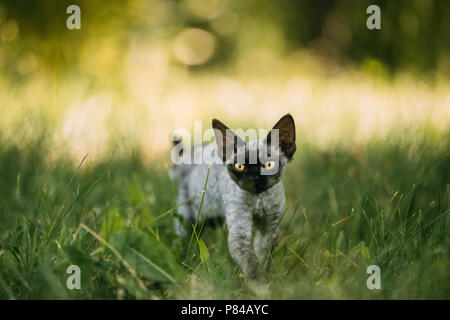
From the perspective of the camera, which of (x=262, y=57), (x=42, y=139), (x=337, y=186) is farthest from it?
(x=262, y=57)

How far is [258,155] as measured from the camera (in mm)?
1543

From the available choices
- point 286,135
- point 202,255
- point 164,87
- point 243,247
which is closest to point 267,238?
point 243,247

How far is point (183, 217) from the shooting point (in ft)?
7.00

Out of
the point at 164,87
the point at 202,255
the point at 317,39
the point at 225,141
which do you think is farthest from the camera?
the point at 317,39

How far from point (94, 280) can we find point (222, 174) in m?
0.71

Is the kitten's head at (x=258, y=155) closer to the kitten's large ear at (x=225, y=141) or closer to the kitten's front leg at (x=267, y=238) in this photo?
the kitten's large ear at (x=225, y=141)

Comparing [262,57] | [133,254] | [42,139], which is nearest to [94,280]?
[133,254]

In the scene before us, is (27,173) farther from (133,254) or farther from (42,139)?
(133,254)

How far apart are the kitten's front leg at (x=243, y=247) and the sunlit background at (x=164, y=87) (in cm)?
157

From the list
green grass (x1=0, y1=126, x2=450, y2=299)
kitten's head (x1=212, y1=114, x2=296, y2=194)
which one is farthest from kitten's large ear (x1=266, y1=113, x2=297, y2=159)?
green grass (x1=0, y1=126, x2=450, y2=299)

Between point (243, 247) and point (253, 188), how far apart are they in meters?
0.23

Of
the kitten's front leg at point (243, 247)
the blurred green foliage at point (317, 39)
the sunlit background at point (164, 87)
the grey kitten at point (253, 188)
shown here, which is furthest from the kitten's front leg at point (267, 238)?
the blurred green foliage at point (317, 39)

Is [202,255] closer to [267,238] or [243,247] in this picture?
[243,247]

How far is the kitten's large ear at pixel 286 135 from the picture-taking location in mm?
1551
